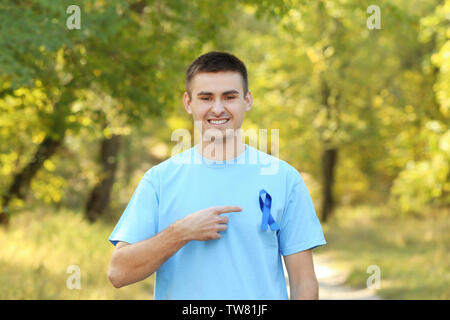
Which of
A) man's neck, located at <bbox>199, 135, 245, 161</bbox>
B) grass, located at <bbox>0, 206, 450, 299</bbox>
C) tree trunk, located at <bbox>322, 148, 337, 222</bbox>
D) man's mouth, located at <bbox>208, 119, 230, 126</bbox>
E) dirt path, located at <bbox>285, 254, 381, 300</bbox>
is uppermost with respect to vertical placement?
tree trunk, located at <bbox>322, 148, 337, 222</bbox>

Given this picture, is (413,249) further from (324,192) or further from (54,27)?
(54,27)

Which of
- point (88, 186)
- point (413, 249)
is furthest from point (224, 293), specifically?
point (88, 186)

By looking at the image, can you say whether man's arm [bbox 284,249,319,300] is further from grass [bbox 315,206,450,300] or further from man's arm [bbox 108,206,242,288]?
grass [bbox 315,206,450,300]

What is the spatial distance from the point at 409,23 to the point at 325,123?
515 inches

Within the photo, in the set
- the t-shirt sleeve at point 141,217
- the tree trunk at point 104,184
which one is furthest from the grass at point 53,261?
the t-shirt sleeve at point 141,217

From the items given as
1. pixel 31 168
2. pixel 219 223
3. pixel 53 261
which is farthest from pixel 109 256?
pixel 219 223

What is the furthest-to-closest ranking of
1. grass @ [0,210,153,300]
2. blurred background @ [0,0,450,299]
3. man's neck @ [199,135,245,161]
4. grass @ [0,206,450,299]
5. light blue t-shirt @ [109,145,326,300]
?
grass @ [0,206,450,299]
blurred background @ [0,0,450,299]
grass @ [0,210,153,300]
man's neck @ [199,135,245,161]
light blue t-shirt @ [109,145,326,300]

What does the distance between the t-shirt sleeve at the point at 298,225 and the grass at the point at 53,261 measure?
18.9 ft

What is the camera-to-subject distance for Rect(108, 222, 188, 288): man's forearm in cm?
246

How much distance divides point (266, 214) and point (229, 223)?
0.16 meters

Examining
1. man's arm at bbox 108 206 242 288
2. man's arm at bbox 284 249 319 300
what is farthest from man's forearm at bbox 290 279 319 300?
man's arm at bbox 108 206 242 288

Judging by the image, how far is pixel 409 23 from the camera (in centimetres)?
929

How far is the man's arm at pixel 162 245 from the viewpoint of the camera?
2.44m

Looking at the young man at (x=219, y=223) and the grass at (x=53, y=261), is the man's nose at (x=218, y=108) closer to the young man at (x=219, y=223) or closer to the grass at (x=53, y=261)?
the young man at (x=219, y=223)
